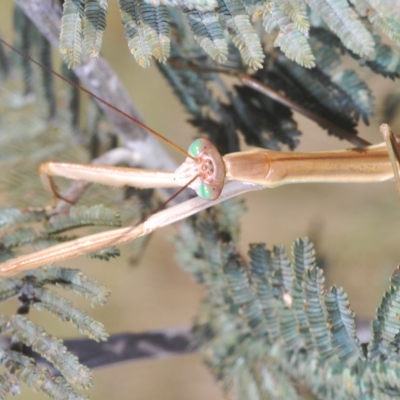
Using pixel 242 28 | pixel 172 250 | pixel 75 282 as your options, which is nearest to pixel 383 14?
pixel 242 28

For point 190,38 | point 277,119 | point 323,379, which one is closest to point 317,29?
point 277,119

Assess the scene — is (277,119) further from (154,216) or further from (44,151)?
(44,151)

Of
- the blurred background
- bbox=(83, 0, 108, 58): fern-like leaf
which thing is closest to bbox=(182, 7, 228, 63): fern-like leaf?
bbox=(83, 0, 108, 58): fern-like leaf

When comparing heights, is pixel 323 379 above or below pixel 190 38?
below

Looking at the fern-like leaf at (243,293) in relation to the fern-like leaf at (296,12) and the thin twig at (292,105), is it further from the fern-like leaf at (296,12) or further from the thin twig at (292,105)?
the fern-like leaf at (296,12)

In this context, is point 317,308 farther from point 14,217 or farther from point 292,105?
point 14,217

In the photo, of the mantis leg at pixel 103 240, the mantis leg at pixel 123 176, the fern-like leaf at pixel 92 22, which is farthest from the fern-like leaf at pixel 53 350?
the fern-like leaf at pixel 92 22
